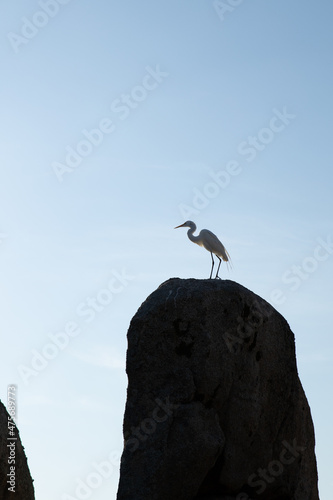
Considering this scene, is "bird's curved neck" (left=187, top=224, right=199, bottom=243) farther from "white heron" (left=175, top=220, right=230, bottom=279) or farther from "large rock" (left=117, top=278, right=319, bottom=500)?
"large rock" (left=117, top=278, right=319, bottom=500)

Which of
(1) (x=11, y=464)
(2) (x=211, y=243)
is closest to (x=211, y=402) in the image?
(1) (x=11, y=464)

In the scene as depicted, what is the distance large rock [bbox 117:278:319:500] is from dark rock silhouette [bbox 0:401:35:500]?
205cm

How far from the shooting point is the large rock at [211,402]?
51.6 ft

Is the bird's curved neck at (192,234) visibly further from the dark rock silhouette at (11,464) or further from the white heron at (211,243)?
the dark rock silhouette at (11,464)

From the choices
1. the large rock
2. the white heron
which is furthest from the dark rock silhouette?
the white heron

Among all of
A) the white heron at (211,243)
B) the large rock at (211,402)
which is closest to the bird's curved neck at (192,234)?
the white heron at (211,243)

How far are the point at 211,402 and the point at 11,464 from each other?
3549 millimetres

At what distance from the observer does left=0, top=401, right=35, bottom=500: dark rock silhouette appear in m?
16.4

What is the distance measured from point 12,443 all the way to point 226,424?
3633mm

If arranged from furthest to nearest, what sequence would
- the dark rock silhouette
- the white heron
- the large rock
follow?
the white heron → the dark rock silhouette → the large rock

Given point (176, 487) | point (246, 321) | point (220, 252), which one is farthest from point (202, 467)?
point (220, 252)

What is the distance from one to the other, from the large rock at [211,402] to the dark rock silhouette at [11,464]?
205 cm

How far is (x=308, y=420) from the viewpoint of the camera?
1773 centimetres

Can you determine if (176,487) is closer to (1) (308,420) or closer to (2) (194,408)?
(2) (194,408)
